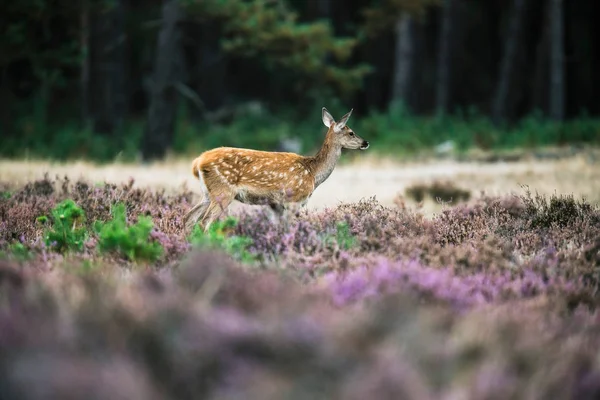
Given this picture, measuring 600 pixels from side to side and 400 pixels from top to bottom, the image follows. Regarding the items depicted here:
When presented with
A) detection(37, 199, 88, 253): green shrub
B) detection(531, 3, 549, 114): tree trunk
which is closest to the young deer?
detection(37, 199, 88, 253): green shrub

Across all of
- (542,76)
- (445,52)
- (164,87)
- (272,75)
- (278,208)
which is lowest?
(272,75)

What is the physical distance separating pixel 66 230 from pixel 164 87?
13330 millimetres

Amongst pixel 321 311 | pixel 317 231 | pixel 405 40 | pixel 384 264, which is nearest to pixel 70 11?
pixel 405 40

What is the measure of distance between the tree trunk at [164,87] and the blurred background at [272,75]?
0.09 feet

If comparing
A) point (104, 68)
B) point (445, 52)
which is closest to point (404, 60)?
point (445, 52)

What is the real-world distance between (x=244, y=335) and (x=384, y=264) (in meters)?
2.12

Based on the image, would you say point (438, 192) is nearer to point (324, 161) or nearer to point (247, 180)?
point (324, 161)

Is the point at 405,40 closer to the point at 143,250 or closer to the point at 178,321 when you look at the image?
the point at 143,250

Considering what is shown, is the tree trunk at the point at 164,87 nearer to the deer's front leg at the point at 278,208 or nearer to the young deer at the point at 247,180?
the young deer at the point at 247,180

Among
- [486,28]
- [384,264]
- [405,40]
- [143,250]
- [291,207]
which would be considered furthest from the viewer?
[486,28]

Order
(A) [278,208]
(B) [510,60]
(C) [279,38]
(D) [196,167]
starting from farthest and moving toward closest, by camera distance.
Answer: (B) [510,60] → (C) [279,38] → (D) [196,167] → (A) [278,208]

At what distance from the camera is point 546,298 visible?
5.29 metres

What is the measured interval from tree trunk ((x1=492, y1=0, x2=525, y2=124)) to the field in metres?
22.2

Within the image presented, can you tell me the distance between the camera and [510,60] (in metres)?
29.7
